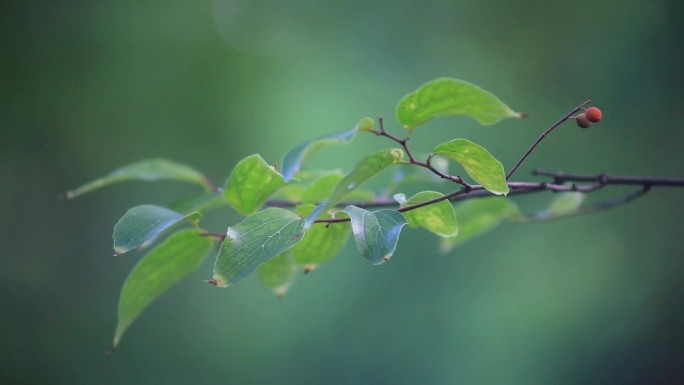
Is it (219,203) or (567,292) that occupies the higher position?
(219,203)

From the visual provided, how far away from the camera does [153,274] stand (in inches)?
24.2

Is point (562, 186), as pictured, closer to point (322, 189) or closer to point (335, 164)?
point (322, 189)

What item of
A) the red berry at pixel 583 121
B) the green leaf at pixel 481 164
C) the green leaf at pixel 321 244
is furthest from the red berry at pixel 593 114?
the green leaf at pixel 321 244

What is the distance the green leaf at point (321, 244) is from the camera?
0.60 meters

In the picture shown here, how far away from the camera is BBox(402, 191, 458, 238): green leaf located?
49 cm

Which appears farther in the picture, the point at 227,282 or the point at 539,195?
the point at 539,195

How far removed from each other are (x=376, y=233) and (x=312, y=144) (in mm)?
133

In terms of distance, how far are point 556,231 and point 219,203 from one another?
1.86m

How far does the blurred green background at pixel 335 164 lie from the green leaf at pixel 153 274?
165 centimetres

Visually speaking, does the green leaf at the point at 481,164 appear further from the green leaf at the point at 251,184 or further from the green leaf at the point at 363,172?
the green leaf at the point at 251,184

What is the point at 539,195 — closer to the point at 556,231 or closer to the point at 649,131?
the point at 556,231

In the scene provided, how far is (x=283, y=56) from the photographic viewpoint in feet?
9.17

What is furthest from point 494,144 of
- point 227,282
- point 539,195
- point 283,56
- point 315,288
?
point 227,282

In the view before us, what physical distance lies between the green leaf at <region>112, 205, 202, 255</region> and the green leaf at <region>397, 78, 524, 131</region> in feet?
0.73
